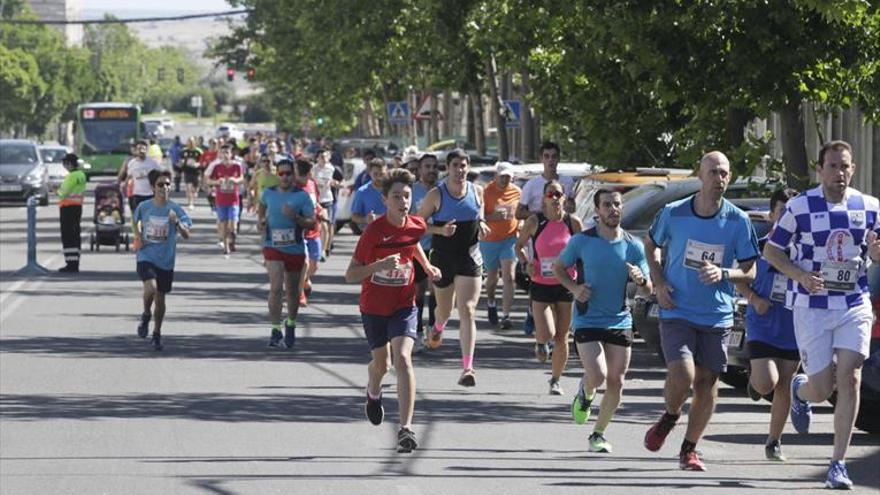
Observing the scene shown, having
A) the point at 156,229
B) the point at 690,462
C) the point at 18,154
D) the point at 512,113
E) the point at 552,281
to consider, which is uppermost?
the point at 512,113

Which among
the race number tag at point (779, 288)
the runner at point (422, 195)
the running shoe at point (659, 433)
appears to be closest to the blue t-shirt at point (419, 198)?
the runner at point (422, 195)

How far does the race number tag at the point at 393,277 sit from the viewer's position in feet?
42.1

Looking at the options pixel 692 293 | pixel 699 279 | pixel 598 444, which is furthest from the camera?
pixel 598 444

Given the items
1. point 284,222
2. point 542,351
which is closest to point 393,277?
point 542,351

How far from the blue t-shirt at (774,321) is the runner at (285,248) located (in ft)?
25.5

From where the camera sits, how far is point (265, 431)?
1357cm

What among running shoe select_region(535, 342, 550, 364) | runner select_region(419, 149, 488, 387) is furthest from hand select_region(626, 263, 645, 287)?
runner select_region(419, 149, 488, 387)

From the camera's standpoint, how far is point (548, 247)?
51.9ft

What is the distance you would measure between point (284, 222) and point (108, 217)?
16.2m

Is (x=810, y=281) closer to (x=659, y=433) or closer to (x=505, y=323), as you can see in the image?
(x=659, y=433)

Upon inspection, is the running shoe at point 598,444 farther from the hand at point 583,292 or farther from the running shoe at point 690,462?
the running shoe at point 690,462

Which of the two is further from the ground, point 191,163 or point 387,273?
point 387,273

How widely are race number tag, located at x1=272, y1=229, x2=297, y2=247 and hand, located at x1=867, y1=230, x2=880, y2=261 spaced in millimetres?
9150

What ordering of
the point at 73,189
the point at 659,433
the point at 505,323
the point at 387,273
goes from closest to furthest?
the point at 659,433, the point at 387,273, the point at 505,323, the point at 73,189
